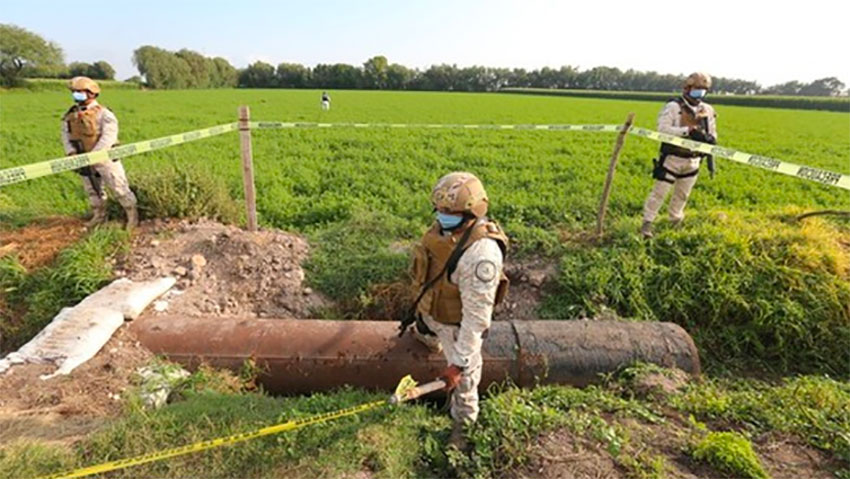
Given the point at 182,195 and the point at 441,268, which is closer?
the point at 441,268

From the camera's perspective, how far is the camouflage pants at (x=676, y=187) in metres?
5.38

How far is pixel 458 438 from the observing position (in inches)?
106

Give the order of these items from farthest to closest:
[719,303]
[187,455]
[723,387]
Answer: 1. [719,303]
2. [723,387]
3. [187,455]

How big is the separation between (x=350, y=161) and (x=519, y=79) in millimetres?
82187

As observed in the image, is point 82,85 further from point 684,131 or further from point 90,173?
point 684,131

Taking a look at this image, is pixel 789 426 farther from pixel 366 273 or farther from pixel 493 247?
pixel 366 273

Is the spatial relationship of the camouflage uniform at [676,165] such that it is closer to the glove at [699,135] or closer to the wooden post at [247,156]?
the glove at [699,135]

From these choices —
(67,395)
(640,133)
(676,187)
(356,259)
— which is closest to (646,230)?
(676,187)

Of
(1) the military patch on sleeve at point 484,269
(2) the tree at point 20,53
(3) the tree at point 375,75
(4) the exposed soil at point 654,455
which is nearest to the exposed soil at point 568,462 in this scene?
(4) the exposed soil at point 654,455

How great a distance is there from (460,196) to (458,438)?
137cm

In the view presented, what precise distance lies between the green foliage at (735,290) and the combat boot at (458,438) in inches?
87.7

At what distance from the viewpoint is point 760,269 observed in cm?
475

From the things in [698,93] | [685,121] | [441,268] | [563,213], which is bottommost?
[563,213]

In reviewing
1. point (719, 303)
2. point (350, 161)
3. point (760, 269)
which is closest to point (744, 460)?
point (719, 303)
